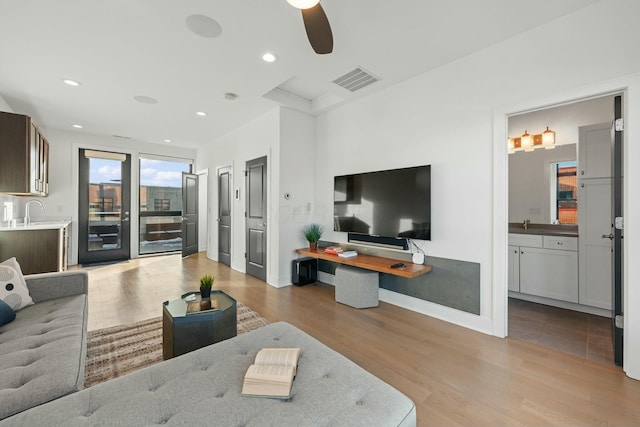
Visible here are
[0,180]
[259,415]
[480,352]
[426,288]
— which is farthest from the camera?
[0,180]

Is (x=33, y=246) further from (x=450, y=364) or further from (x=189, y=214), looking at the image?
(x=450, y=364)

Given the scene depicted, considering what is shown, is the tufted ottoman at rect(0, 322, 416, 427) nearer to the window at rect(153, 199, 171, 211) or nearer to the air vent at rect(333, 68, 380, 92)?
the air vent at rect(333, 68, 380, 92)

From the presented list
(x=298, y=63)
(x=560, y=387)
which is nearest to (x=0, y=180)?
(x=298, y=63)

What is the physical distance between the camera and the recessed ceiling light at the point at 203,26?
222 cm

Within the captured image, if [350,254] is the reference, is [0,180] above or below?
above

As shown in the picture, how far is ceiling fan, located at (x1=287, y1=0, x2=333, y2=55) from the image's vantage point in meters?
1.48

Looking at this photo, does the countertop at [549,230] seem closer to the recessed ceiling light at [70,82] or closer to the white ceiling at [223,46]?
the white ceiling at [223,46]

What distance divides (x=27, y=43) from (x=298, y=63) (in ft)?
8.18

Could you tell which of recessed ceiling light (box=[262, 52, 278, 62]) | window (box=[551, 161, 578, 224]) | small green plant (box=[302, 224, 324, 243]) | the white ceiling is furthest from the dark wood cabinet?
window (box=[551, 161, 578, 224])

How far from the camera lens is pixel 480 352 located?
7.52 feet

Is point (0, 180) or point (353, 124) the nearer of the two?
point (0, 180)

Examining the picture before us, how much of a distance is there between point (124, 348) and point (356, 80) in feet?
11.7

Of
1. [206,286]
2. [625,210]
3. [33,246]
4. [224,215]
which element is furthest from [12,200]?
[625,210]

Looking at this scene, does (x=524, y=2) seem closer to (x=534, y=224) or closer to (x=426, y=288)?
(x=426, y=288)
